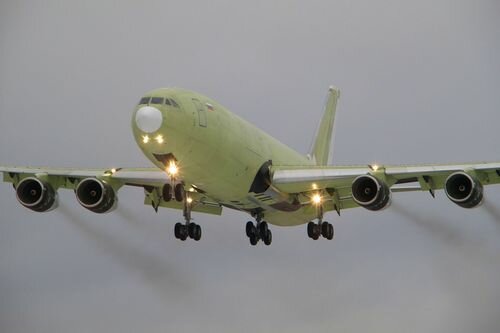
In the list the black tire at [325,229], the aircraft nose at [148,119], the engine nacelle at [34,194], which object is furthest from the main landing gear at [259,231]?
the aircraft nose at [148,119]

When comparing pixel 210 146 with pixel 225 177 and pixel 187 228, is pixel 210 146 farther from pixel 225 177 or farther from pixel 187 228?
pixel 187 228

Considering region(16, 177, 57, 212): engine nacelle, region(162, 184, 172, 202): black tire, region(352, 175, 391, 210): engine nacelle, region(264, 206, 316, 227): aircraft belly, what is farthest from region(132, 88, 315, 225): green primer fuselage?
region(16, 177, 57, 212): engine nacelle

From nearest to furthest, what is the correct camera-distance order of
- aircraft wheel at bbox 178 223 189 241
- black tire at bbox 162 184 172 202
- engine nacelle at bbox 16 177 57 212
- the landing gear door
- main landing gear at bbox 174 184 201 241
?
the landing gear door < black tire at bbox 162 184 172 202 < engine nacelle at bbox 16 177 57 212 < main landing gear at bbox 174 184 201 241 < aircraft wheel at bbox 178 223 189 241

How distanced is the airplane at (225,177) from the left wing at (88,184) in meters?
0.04

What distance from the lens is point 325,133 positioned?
52.5 metres

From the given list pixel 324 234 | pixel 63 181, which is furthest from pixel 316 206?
pixel 63 181

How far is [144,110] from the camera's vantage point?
31062 millimetres

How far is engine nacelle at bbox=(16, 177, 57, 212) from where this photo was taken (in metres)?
38.3

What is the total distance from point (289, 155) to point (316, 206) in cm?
255

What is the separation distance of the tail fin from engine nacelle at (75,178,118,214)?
1464 centimetres

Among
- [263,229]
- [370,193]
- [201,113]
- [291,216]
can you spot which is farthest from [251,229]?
A: [201,113]

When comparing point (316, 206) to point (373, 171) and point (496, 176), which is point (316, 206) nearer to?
point (373, 171)

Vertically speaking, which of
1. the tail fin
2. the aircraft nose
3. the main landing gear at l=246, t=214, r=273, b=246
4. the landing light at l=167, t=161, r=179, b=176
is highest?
the tail fin

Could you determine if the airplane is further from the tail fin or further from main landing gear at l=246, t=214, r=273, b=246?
the tail fin
